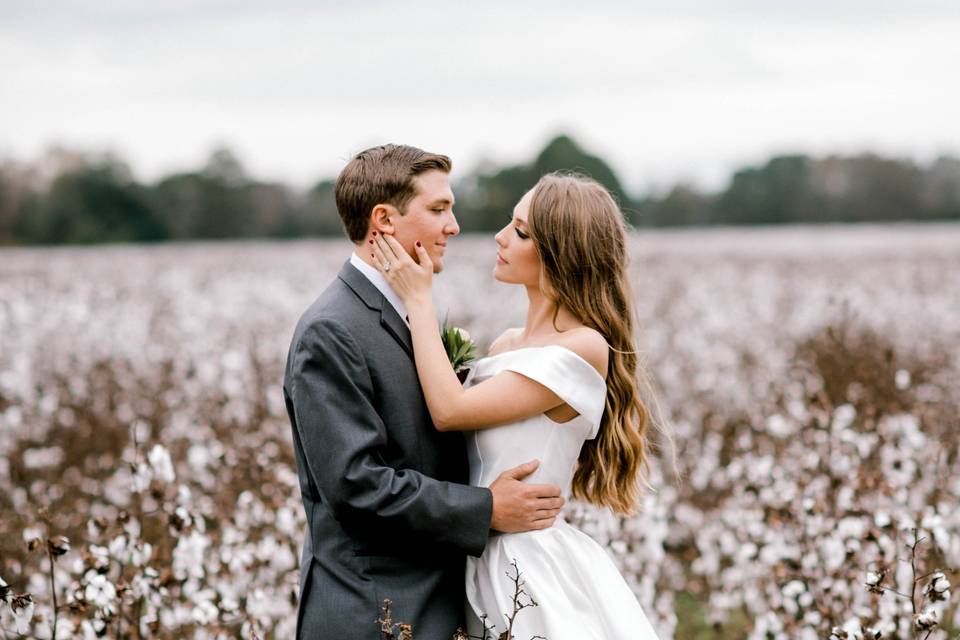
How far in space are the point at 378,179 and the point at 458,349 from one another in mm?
590

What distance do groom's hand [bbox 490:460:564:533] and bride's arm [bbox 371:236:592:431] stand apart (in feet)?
0.55

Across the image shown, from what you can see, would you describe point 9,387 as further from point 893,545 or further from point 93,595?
point 893,545

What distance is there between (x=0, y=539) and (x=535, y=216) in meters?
3.92

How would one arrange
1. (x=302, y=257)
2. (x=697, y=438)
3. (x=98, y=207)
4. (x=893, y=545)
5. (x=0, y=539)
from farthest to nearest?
(x=98, y=207), (x=302, y=257), (x=697, y=438), (x=0, y=539), (x=893, y=545)

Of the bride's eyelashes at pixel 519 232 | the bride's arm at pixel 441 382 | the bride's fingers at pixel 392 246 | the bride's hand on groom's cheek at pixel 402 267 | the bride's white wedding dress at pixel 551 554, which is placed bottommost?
the bride's white wedding dress at pixel 551 554

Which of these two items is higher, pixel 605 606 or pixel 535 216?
pixel 535 216

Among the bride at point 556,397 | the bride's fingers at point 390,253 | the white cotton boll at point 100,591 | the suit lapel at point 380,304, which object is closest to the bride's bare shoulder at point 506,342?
the bride at point 556,397

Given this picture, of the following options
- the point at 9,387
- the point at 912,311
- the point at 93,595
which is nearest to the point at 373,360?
the point at 93,595

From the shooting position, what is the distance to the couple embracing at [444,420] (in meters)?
2.84

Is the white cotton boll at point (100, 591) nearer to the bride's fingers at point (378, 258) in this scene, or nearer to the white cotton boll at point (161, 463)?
the white cotton boll at point (161, 463)

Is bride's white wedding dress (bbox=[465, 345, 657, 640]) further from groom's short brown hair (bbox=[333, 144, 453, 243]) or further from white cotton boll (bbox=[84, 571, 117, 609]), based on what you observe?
white cotton boll (bbox=[84, 571, 117, 609])

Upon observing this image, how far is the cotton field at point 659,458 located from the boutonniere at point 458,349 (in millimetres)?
589

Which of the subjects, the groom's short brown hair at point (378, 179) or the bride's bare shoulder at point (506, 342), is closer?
the groom's short brown hair at point (378, 179)

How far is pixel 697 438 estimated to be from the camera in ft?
28.2
